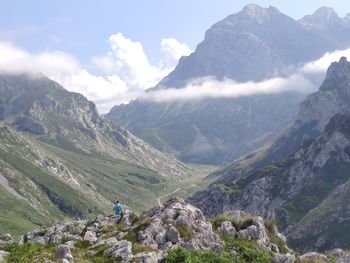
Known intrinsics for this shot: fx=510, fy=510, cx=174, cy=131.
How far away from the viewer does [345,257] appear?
147ft

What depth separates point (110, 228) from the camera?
205ft

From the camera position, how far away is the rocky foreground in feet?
149

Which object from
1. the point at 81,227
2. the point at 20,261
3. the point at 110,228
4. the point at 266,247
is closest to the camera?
the point at 20,261

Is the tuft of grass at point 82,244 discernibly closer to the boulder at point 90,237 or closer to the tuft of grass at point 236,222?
the boulder at point 90,237

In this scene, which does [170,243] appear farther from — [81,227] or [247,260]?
[81,227]

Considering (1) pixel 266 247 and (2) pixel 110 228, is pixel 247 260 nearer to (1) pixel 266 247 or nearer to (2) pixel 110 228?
(1) pixel 266 247

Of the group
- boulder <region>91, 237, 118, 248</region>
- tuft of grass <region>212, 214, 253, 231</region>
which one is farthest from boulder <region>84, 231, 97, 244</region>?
tuft of grass <region>212, 214, 253, 231</region>

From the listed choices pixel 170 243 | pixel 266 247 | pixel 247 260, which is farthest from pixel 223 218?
pixel 247 260

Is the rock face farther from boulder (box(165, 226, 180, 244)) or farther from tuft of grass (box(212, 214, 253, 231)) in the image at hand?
tuft of grass (box(212, 214, 253, 231))

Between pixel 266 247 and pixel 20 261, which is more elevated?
pixel 20 261

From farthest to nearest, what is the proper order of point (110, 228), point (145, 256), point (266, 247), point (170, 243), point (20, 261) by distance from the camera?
point (110, 228) < point (266, 247) < point (170, 243) < point (145, 256) < point (20, 261)

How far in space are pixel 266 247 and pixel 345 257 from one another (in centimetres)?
1390

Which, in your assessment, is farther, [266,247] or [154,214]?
[154,214]

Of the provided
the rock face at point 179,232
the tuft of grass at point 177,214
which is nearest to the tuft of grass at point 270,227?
the rock face at point 179,232
